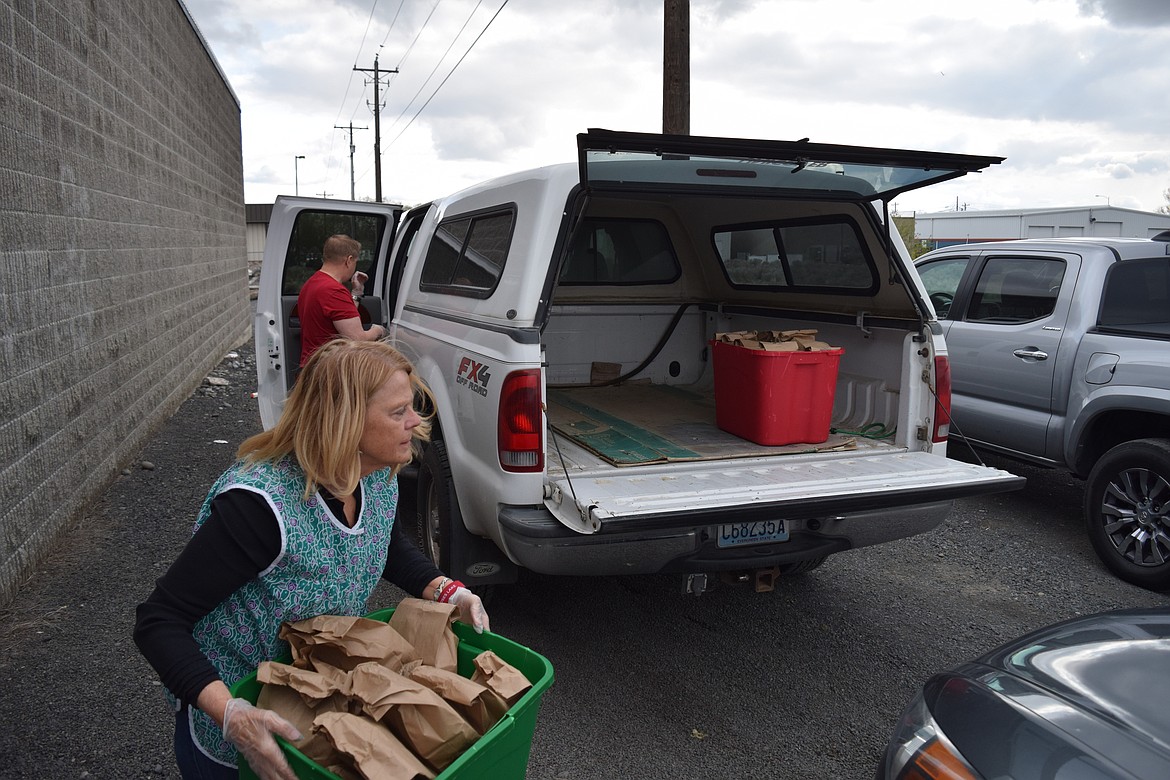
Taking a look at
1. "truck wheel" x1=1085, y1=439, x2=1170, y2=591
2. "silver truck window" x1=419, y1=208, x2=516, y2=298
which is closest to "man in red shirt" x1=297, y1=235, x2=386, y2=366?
"silver truck window" x1=419, y1=208, x2=516, y2=298

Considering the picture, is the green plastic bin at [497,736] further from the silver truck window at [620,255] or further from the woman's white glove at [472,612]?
the silver truck window at [620,255]

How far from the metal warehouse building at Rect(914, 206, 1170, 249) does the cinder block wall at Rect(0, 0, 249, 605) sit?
3366 cm

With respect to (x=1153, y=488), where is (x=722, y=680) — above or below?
below

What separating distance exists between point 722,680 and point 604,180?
2.20 meters

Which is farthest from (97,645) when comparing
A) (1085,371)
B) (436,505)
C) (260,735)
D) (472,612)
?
(1085,371)

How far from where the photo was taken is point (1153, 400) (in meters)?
4.93

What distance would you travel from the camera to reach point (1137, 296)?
543cm

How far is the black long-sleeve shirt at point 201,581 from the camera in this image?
5.67 ft

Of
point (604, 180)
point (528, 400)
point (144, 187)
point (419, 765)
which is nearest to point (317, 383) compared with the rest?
point (419, 765)

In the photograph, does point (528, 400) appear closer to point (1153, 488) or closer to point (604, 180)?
point (604, 180)

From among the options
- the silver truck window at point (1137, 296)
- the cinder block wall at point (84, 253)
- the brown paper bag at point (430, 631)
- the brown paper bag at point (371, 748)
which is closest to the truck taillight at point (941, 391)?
the silver truck window at point (1137, 296)

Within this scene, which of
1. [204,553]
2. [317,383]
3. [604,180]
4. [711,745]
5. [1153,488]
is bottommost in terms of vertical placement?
[711,745]

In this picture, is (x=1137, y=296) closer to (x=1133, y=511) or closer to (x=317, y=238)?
(x=1133, y=511)

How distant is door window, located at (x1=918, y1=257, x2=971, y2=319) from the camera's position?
6770 millimetres
